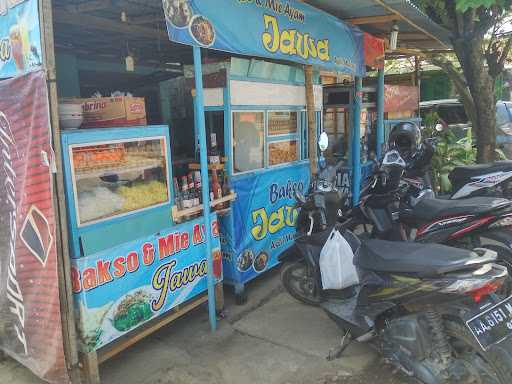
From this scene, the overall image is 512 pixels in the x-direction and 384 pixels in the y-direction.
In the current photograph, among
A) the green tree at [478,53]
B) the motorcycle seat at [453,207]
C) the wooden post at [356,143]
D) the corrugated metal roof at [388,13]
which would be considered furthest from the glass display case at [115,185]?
the green tree at [478,53]

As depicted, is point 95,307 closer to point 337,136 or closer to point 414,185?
point 414,185

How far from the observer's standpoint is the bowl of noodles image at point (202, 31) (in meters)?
3.11

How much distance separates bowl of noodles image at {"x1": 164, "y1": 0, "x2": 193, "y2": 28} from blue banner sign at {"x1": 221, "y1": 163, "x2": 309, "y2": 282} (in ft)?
4.90

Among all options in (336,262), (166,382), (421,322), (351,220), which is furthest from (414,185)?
(166,382)

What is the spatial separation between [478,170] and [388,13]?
2.25 m

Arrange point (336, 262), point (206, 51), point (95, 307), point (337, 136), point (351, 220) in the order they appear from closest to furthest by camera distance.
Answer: point (95, 307) < point (336, 262) < point (351, 220) < point (206, 51) < point (337, 136)

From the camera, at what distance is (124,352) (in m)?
3.33

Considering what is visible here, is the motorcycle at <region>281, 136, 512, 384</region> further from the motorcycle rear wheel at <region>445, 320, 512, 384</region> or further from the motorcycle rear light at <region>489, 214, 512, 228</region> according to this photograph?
the motorcycle rear light at <region>489, 214, 512, 228</region>

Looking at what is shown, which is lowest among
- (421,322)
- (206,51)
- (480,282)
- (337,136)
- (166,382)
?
(166,382)

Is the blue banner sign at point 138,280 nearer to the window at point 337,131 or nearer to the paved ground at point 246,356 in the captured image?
the paved ground at point 246,356

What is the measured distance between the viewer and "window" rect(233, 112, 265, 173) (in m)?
4.18

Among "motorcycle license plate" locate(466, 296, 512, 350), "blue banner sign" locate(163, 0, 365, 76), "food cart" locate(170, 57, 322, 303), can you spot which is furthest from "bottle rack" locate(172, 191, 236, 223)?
"motorcycle license plate" locate(466, 296, 512, 350)

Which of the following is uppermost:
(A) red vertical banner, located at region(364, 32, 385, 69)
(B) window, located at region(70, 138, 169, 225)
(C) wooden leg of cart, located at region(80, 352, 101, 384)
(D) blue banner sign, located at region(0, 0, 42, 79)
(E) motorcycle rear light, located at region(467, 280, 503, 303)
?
(A) red vertical banner, located at region(364, 32, 385, 69)

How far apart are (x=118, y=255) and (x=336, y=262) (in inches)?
60.8
